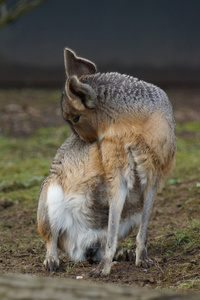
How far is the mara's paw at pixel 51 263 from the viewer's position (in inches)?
185

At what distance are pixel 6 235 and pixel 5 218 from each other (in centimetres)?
59

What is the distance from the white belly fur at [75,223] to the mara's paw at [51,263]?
17cm

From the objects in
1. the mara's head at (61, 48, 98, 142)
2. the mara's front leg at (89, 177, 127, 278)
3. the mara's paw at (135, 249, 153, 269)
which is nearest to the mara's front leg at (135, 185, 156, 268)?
the mara's paw at (135, 249, 153, 269)

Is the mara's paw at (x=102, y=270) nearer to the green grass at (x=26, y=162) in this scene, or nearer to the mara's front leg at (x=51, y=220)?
the mara's front leg at (x=51, y=220)

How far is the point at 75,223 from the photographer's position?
4.78 metres

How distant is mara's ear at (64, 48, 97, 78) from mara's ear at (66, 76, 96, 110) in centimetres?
46

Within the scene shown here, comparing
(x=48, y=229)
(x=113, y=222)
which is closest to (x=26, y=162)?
(x=48, y=229)

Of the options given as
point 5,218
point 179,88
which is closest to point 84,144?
point 5,218

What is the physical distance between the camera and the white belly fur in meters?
4.73

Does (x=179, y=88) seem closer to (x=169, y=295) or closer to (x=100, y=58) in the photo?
(x=100, y=58)

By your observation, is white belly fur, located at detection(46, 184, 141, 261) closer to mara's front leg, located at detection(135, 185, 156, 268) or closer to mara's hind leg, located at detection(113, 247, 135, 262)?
mara's hind leg, located at detection(113, 247, 135, 262)

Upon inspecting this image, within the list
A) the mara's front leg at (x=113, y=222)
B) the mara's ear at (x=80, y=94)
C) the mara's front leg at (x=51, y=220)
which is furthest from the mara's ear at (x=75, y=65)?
the mara's front leg at (x=113, y=222)

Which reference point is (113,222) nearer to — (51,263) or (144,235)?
(144,235)

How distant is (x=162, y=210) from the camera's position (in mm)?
6355
